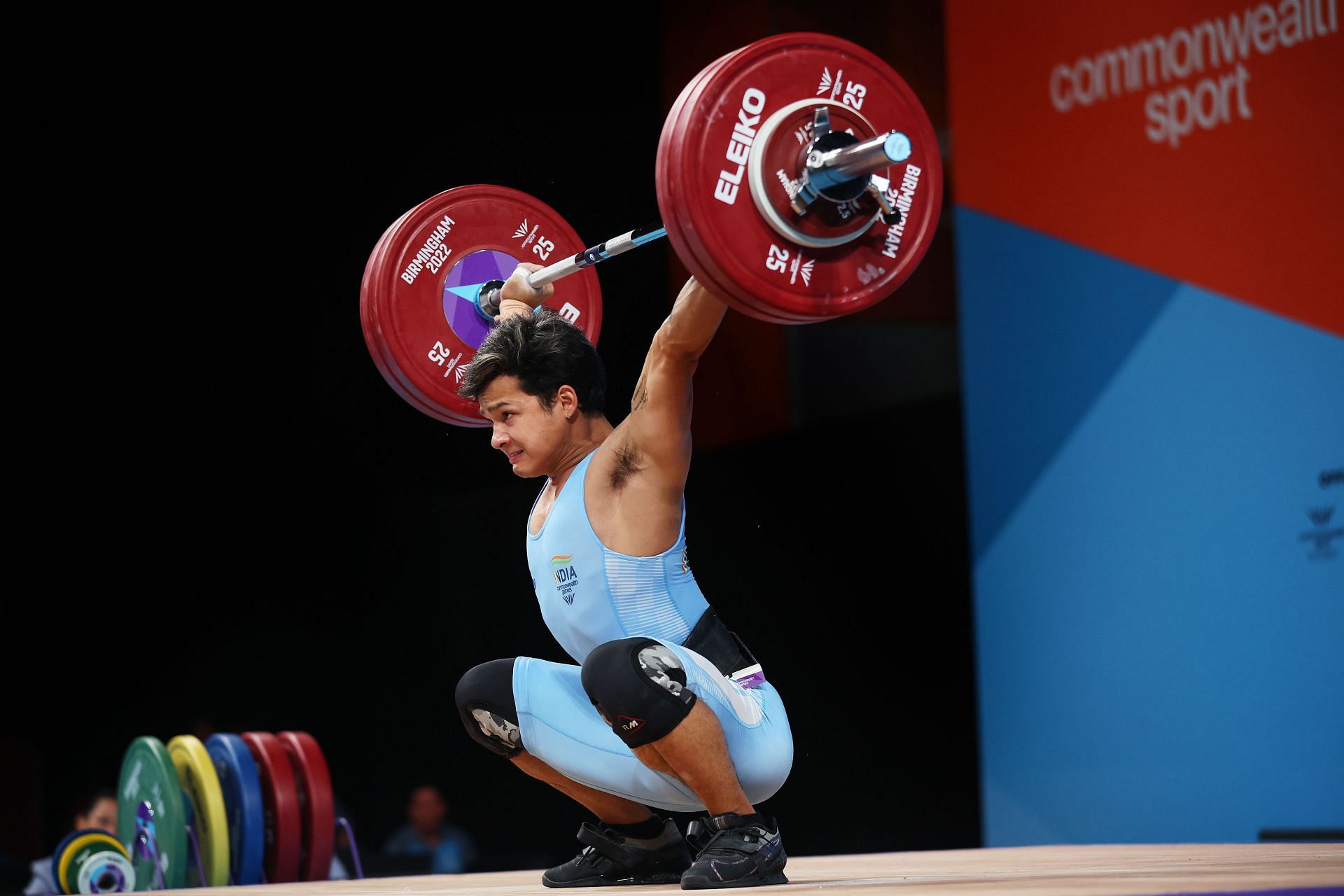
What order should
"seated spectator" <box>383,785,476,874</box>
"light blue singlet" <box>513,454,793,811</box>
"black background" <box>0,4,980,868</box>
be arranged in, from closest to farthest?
"light blue singlet" <box>513,454,793,811</box>
"black background" <box>0,4,980,868</box>
"seated spectator" <box>383,785,476,874</box>

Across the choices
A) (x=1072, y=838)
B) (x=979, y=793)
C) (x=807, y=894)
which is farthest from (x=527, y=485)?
(x=807, y=894)

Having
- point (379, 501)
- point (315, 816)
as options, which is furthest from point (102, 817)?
point (379, 501)

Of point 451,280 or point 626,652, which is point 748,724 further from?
point 451,280

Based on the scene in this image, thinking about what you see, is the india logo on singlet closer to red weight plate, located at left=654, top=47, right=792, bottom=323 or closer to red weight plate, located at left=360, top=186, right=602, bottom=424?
red weight plate, located at left=654, top=47, right=792, bottom=323

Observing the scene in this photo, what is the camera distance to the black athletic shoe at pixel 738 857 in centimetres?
215

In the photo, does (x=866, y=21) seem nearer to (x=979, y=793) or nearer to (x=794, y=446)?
(x=794, y=446)

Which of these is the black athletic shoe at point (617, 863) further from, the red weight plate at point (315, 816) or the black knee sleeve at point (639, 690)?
the red weight plate at point (315, 816)

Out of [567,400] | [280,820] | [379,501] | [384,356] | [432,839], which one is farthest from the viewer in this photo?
[379,501]

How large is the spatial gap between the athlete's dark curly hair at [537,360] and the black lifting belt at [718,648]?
439 millimetres

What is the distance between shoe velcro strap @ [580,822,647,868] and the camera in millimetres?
2529

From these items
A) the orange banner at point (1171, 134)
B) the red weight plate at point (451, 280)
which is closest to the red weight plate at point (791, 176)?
the red weight plate at point (451, 280)

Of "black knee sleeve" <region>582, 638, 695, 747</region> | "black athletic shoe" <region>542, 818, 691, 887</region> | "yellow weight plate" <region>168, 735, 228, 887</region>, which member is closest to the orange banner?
"black athletic shoe" <region>542, 818, 691, 887</region>

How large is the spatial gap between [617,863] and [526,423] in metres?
0.76

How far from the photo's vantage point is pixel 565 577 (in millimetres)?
2455
